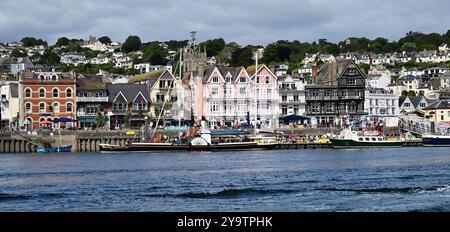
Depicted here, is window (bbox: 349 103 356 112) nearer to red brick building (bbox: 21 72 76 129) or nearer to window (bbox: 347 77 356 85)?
window (bbox: 347 77 356 85)

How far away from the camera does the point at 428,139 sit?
4075 inches

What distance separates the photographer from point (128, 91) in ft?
382

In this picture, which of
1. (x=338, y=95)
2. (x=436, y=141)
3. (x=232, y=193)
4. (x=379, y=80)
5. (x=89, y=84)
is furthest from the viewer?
(x=379, y=80)

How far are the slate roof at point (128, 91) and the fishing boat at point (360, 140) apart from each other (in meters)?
31.8

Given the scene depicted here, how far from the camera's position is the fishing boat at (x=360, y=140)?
96.6 meters

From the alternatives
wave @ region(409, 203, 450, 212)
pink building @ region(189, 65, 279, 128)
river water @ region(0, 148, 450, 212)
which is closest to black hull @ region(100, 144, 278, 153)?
pink building @ region(189, 65, 279, 128)

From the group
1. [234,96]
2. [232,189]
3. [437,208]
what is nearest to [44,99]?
[234,96]

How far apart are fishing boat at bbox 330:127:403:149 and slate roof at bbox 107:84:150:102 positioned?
3181 cm

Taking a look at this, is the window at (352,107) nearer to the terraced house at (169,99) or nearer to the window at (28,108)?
the terraced house at (169,99)

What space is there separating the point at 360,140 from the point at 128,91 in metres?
36.1

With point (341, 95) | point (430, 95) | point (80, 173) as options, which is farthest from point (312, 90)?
point (80, 173)

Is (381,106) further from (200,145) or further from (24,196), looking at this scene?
(24,196)

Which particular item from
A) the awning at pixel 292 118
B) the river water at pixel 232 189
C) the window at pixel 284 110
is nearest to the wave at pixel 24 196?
the river water at pixel 232 189
